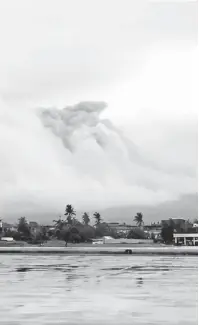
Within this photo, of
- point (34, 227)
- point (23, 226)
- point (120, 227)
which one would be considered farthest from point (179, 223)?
point (23, 226)

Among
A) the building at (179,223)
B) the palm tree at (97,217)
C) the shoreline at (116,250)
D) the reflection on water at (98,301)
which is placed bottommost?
the reflection on water at (98,301)

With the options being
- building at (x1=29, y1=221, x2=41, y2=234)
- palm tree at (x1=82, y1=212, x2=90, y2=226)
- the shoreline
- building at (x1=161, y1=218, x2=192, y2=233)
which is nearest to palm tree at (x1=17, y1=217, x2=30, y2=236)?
building at (x1=29, y1=221, x2=41, y2=234)

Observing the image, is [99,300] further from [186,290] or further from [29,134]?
[29,134]

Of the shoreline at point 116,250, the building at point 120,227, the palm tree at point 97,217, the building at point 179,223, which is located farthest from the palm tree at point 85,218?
the shoreline at point 116,250

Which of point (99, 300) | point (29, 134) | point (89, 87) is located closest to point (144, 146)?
point (89, 87)

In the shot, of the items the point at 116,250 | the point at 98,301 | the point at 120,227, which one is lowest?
the point at 98,301

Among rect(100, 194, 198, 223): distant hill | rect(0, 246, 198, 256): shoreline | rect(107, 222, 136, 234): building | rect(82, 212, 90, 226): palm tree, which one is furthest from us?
rect(0, 246, 198, 256): shoreline

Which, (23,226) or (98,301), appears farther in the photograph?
(23,226)

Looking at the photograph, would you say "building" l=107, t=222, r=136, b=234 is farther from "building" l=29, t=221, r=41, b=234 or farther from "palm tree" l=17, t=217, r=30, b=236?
"palm tree" l=17, t=217, r=30, b=236

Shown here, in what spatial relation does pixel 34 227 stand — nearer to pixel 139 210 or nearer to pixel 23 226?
pixel 23 226

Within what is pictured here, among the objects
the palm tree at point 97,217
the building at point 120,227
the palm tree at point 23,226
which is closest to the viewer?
the palm tree at point 97,217

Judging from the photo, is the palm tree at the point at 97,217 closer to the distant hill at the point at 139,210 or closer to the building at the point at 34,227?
the distant hill at the point at 139,210
